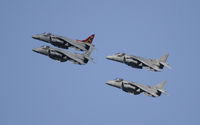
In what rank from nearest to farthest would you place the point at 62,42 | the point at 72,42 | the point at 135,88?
the point at 135,88
the point at 62,42
the point at 72,42

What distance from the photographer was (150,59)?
557ft

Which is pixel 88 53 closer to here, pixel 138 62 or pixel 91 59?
pixel 91 59

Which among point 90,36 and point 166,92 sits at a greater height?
point 90,36

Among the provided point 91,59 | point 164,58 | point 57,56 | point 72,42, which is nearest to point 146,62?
point 164,58

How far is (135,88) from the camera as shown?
15600cm

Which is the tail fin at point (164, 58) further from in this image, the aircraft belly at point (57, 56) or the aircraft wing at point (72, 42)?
the aircraft belly at point (57, 56)

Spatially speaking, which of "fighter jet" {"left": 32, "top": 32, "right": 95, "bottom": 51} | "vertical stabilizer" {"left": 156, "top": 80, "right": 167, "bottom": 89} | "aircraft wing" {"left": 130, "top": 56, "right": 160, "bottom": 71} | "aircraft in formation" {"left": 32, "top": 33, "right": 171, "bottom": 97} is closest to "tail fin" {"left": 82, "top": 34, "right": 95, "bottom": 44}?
"aircraft in formation" {"left": 32, "top": 33, "right": 171, "bottom": 97}

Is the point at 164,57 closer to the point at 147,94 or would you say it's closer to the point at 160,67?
the point at 160,67

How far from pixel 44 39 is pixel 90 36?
13997mm

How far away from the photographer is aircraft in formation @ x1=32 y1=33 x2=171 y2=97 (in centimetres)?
15675

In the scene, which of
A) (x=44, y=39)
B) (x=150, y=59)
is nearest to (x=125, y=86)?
(x=150, y=59)

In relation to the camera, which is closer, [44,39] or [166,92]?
[166,92]

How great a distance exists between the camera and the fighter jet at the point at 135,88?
15600 centimetres

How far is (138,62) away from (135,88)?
430 inches
